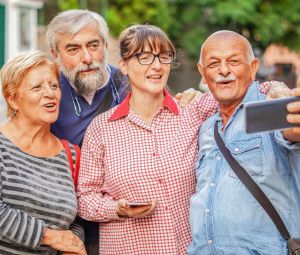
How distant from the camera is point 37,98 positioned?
3748 millimetres

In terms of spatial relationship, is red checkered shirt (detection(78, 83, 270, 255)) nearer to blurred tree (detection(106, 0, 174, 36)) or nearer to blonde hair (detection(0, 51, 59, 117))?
blonde hair (detection(0, 51, 59, 117))

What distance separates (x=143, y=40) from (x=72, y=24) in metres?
0.80

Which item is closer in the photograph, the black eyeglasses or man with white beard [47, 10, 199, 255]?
the black eyeglasses

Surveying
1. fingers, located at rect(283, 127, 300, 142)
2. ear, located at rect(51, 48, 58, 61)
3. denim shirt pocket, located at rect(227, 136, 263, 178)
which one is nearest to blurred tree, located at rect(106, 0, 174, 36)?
ear, located at rect(51, 48, 58, 61)

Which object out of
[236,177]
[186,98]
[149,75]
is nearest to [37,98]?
[149,75]

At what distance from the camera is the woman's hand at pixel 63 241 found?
3572 millimetres

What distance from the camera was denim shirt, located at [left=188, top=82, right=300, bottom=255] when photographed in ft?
10.2

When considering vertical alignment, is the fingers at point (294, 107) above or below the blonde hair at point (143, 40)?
below

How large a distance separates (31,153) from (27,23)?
2504 centimetres

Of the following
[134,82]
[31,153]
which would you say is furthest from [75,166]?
[134,82]

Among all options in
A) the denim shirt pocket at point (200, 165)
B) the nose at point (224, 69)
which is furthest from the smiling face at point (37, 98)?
the nose at point (224, 69)

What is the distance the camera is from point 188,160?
3.59 m

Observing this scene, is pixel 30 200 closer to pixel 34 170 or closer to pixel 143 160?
pixel 34 170

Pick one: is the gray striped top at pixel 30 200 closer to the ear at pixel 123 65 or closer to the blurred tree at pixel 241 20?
the ear at pixel 123 65
